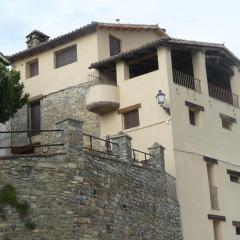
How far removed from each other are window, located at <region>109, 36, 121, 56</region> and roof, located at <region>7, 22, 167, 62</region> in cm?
64

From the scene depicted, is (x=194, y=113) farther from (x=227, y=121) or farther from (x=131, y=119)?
(x=131, y=119)

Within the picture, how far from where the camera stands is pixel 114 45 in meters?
31.7

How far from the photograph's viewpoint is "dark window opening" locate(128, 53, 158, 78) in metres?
29.0

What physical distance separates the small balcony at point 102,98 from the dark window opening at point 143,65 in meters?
1.79

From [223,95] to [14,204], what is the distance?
15708mm

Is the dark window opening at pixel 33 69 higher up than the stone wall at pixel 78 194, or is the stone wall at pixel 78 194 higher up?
the dark window opening at pixel 33 69

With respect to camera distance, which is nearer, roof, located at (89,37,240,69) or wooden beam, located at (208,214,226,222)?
wooden beam, located at (208,214,226,222)


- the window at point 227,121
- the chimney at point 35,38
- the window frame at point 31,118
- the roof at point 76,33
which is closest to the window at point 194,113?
the window at point 227,121

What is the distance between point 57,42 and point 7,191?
14.2 metres

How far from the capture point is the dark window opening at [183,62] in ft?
98.6

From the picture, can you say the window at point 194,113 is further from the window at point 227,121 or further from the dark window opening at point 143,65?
the dark window opening at point 143,65

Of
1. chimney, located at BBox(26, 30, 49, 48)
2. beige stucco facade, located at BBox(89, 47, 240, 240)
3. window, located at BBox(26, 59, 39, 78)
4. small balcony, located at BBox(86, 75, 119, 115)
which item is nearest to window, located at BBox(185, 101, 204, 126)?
beige stucco facade, located at BBox(89, 47, 240, 240)

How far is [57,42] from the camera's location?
31609mm

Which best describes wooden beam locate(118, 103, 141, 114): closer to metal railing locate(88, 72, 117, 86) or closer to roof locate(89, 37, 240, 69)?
metal railing locate(88, 72, 117, 86)
